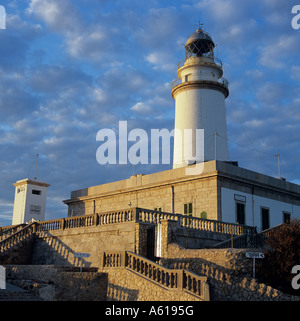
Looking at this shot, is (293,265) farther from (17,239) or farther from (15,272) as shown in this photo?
(17,239)

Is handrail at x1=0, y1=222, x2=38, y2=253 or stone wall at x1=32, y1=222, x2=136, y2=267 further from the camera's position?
handrail at x1=0, y1=222, x2=38, y2=253

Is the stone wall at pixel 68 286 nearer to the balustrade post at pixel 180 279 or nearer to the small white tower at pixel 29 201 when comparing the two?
the balustrade post at pixel 180 279

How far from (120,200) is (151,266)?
17.8m

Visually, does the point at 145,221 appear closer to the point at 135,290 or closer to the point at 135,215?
the point at 135,215

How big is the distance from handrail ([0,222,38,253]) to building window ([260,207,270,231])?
16259 millimetres

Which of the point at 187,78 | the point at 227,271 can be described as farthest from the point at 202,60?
the point at 227,271

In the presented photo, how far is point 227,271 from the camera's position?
18.2 metres

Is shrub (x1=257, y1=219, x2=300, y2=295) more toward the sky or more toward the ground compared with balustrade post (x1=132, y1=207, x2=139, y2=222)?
more toward the ground

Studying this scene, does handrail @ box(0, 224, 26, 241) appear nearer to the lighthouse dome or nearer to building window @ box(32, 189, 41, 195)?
building window @ box(32, 189, 41, 195)

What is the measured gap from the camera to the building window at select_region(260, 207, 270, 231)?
31.0m

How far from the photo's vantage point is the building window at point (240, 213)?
96.7ft

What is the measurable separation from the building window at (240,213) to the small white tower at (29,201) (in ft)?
87.7

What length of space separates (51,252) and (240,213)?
13047 mm

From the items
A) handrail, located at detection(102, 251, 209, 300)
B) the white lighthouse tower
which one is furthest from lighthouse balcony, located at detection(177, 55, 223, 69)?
handrail, located at detection(102, 251, 209, 300)
